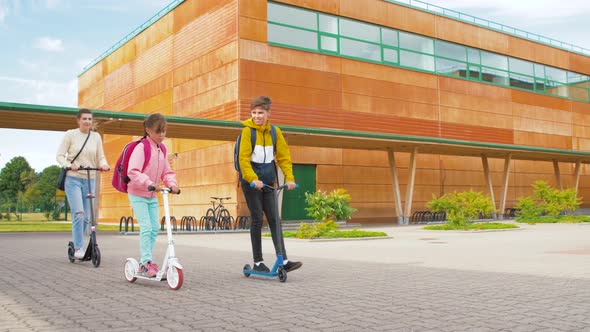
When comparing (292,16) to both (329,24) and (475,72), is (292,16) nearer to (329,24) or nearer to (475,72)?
(329,24)

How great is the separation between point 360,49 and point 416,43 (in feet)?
14.8

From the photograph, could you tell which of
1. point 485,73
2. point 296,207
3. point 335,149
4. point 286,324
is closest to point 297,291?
point 286,324

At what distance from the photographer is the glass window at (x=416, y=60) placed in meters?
31.0

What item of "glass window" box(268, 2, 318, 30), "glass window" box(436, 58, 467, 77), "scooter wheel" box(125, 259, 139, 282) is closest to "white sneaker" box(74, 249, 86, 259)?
"scooter wheel" box(125, 259, 139, 282)

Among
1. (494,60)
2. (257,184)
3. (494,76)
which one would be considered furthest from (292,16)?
(257,184)

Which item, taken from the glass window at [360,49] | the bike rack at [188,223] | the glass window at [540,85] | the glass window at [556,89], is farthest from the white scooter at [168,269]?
the glass window at [556,89]

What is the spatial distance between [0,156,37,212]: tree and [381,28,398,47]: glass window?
46644mm

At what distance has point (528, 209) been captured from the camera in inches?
1047

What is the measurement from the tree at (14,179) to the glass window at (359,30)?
46070mm

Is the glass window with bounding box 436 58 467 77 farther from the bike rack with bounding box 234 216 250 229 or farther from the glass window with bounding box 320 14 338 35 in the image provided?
the bike rack with bounding box 234 216 250 229

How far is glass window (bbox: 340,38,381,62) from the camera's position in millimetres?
28594

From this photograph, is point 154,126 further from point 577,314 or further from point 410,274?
point 577,314

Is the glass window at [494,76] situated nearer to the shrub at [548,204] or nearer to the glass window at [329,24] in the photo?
the shrub at [548,204]

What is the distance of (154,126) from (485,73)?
31862 mm
